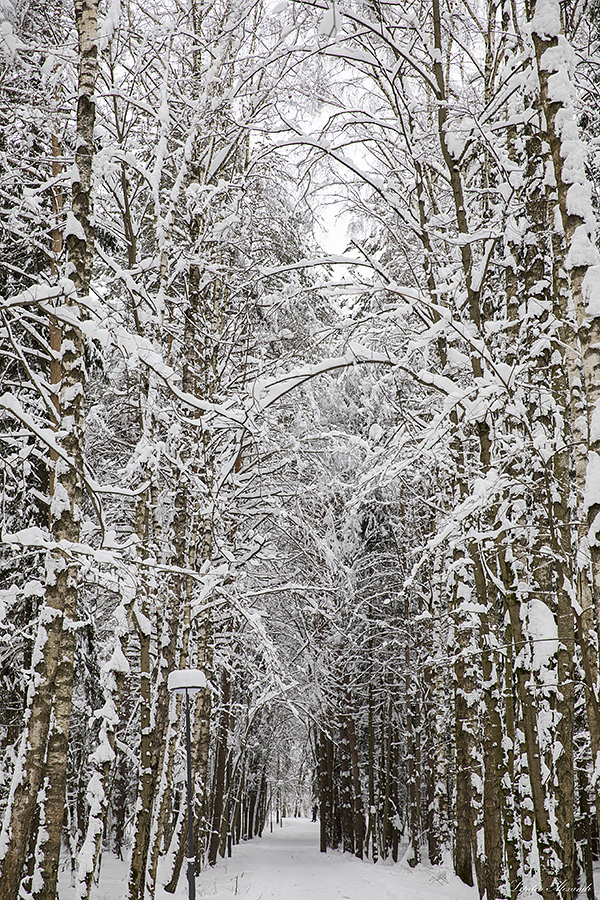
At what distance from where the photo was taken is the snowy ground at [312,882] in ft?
40.2

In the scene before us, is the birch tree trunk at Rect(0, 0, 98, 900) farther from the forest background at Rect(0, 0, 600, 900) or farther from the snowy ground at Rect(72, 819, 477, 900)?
the snowy ground at Rect(72, 819, 477, 900)

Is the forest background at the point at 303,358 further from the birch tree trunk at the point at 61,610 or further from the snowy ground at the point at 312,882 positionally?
the snowy ground at the point at 312,882

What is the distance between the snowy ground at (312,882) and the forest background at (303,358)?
1.27m

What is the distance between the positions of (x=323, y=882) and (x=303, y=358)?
38.0 ft

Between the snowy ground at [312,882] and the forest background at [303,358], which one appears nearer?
the forest background at [303,358]

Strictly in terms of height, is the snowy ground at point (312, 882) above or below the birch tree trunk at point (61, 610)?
below

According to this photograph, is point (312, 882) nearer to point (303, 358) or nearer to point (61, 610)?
point (303, 358)

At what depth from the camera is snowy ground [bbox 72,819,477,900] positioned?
12258mm

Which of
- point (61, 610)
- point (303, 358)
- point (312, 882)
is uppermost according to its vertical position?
point (303, 358)

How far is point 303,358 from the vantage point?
1070 centimetres

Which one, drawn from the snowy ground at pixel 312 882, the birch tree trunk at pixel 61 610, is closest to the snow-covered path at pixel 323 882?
the snowy ground at pixel 312 882

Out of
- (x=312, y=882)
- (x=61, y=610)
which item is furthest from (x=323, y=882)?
(x=61, y=610)

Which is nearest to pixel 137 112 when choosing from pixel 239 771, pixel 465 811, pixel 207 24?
pixel 207 24

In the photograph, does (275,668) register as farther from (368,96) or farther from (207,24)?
(207,24)
